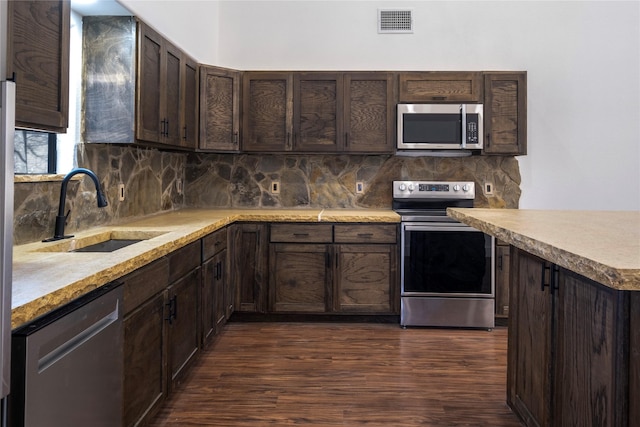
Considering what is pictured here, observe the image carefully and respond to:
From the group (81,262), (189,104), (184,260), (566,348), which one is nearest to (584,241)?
(566,348)

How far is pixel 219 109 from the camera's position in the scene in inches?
155

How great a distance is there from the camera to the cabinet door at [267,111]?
402 cm

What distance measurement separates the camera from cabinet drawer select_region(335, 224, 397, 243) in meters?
3.79

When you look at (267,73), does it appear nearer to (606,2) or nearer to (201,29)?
(201,29)

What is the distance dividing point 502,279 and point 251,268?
6.82ft

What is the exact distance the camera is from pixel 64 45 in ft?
5.82

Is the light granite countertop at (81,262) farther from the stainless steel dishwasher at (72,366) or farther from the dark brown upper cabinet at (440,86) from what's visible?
the dark brown upper cabinet at (440,86)

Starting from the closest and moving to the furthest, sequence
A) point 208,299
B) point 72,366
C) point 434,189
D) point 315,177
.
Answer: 1. point 72,366
2. point 208,299
3. point 434,189
4. point 315,177

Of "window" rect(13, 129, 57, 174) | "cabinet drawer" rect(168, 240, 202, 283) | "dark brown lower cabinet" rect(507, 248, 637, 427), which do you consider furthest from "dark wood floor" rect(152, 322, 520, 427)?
"window" rect(13, 129, 57, 174)

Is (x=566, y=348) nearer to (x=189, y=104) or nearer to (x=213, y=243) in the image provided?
(x=213, y=243)

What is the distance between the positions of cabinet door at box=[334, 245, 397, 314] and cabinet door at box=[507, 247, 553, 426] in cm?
151

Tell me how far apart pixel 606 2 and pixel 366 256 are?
3.35m

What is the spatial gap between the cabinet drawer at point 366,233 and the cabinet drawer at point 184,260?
52.6 inches

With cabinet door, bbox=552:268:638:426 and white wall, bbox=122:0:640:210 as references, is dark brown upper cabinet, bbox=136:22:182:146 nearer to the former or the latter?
white wall, bbox=122:0:640:210
